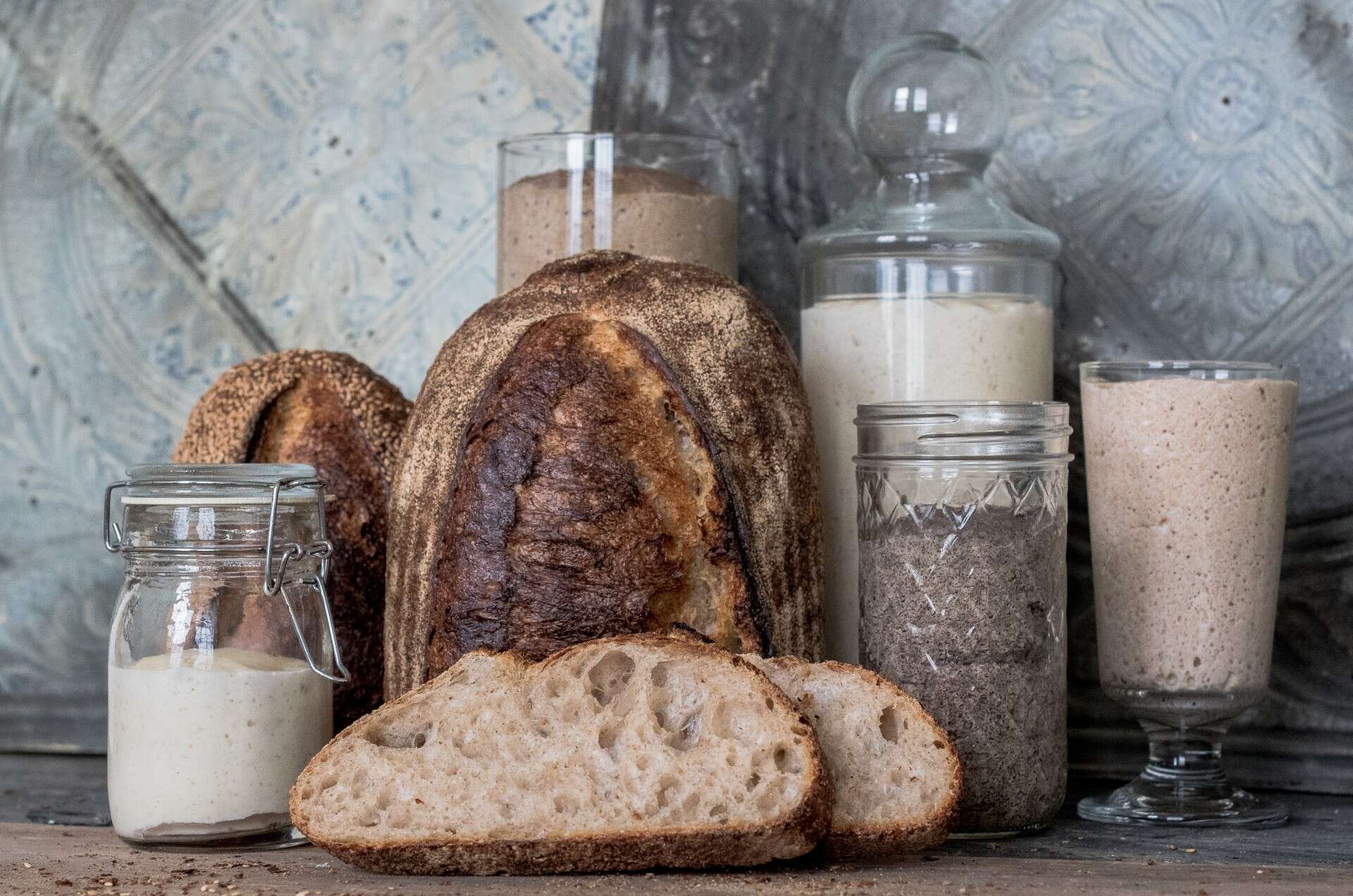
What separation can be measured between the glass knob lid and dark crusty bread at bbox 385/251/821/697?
9.3 inches

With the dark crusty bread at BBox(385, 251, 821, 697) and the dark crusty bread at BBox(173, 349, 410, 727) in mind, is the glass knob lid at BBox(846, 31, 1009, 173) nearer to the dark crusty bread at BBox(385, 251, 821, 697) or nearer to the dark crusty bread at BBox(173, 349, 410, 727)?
the dark crusty bread at BBox(385, 251, 821, 697)

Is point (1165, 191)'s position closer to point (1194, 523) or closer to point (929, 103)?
point (929, 103)

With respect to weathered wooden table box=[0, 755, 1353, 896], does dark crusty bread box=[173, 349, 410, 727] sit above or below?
above

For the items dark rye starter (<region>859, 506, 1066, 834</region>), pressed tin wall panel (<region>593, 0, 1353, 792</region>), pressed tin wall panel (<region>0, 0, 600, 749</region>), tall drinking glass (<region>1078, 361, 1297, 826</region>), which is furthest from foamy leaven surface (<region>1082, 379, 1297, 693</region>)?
pressed tin wall panel (<region>0, 0, 600, 749</region>)

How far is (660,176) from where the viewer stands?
1.34 m

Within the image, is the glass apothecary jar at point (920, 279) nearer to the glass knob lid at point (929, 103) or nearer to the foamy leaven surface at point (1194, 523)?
the glass knob lid at point (929, 103)

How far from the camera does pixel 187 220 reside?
1.68 meters

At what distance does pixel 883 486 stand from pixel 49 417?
3.52 feet

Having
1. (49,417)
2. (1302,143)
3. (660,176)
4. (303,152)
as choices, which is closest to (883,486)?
(660,176)

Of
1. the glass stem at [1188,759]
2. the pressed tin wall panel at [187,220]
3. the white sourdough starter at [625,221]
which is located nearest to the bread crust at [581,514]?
the white sourdough starter at [625,221]

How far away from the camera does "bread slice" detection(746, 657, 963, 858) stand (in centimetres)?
93

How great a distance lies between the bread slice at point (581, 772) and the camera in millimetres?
900

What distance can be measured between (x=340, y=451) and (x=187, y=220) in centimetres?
57

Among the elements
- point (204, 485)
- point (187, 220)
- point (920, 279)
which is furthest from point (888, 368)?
point (187, 220)
